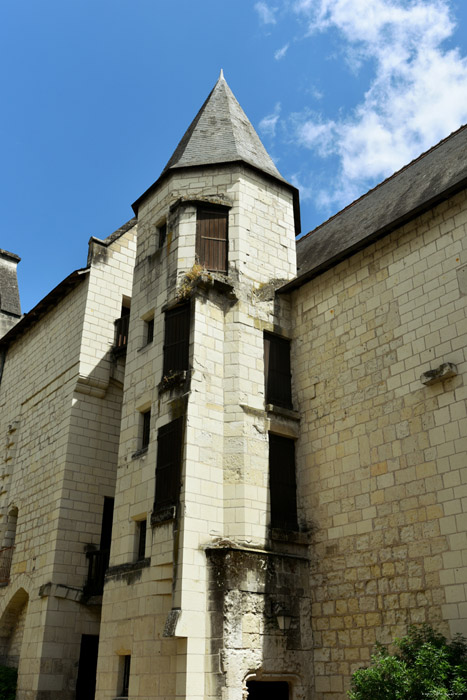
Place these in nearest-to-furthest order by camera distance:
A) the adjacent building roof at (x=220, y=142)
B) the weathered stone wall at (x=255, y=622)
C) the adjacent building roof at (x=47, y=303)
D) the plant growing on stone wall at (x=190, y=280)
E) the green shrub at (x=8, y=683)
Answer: the weathered stone wall at (x=255, y=622)
the plant growing on stone wall at (x=190, y=280)
the green shrub at (x=8, y=683)
the adjacent building roof at (x=220, y=142)
the adjacent building roof at (x=47, y=303)

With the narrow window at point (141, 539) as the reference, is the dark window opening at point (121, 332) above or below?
above

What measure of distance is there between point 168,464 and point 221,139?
24.5 feet

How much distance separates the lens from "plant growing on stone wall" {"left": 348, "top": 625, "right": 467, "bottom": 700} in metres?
7.35

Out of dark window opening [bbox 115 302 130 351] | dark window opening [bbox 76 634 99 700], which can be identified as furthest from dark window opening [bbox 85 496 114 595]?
dark window opening [bbox 115 302 130 351]

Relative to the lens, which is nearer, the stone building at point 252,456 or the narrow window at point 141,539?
the stone building at point 252,456

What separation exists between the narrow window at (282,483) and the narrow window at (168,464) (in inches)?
63.9

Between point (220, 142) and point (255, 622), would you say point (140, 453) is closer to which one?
point (255, 622)

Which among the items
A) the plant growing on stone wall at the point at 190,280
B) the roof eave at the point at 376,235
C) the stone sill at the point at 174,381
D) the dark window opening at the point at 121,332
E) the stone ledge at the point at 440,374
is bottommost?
the stone ledge at the point at 440,374

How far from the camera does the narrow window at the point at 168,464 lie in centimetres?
1009

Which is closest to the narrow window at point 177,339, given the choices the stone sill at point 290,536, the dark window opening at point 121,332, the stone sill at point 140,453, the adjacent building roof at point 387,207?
the stone sill at point 140,453

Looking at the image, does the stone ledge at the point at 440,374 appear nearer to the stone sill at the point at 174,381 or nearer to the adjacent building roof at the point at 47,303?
the stone sill at the point at 174,381

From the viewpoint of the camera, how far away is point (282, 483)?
10859 mm

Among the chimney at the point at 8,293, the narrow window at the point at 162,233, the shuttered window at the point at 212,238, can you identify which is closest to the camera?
the shuttered window at the point at 212,238

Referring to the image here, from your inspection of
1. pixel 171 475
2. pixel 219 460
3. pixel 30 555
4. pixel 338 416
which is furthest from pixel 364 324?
pixel 30 555
